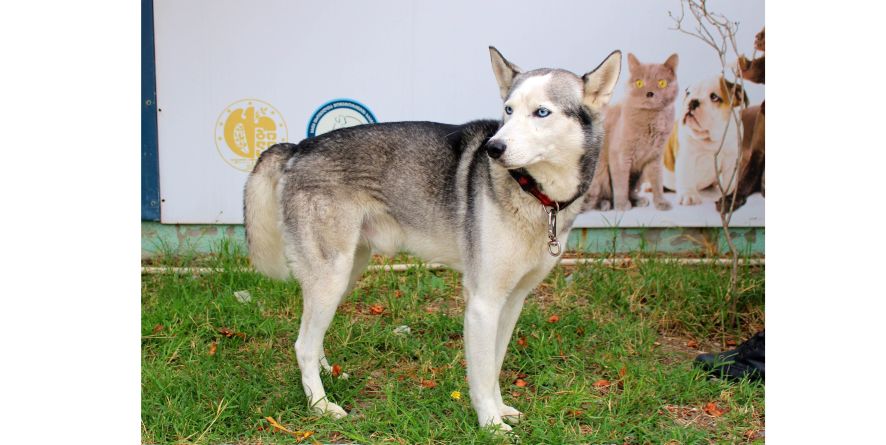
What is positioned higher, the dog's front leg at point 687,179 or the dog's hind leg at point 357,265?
the dog's front leg at point 687,179

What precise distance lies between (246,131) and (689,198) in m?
3.19

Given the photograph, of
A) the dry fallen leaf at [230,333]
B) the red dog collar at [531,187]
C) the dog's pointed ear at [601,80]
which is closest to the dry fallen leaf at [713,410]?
the red dog collar at [531,187]

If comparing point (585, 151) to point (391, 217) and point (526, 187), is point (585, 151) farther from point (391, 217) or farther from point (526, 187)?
point (391, 217)

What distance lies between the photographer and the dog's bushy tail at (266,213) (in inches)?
144

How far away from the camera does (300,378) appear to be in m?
3.81

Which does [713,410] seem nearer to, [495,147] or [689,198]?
[495,147]

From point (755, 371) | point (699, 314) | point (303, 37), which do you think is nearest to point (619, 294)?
point (699, 314)

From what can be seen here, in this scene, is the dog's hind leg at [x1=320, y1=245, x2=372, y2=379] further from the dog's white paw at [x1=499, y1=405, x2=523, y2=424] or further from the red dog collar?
the red dog collar

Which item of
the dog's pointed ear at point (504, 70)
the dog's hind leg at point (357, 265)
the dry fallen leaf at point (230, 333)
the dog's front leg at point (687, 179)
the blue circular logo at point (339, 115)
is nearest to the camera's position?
the dog's pointed ear at point (504, 70)

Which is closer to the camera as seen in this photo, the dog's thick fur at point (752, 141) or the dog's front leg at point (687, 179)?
the dog's thick fur at point (752, 141)

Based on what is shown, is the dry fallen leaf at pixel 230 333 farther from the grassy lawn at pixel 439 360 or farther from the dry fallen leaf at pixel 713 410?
the dry fallen leaf at pixel 713 410

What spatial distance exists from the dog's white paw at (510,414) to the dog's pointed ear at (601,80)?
1.40 metres

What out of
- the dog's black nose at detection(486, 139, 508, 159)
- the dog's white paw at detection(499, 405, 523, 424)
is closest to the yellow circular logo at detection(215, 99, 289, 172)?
the dog's white paw at detection(499, 405, 523, 424)

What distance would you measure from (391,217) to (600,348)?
1504 mm
